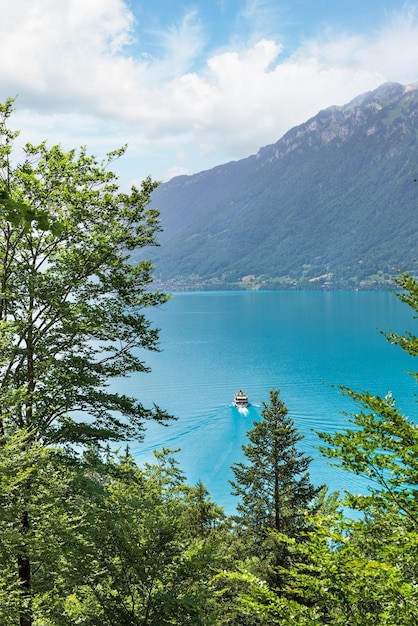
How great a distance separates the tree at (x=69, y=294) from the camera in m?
12.6

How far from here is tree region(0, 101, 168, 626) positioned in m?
12.6

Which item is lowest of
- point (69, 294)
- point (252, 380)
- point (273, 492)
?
point (252, 380)

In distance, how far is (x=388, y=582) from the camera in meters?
5.57

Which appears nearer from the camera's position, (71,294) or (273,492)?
(71,294)

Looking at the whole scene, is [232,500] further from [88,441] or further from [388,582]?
[388,582]

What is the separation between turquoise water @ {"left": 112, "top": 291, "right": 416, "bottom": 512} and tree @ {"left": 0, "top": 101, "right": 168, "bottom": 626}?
3.58 meters

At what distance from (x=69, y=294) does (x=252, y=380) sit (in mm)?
63963

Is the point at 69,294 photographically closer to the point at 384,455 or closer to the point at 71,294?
the point at 71,294

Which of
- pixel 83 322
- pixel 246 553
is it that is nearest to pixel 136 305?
pixel 83 322

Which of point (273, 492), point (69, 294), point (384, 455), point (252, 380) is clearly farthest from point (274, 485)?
point (252, 380)

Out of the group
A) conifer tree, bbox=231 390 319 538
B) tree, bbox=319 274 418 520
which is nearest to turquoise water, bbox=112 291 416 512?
conifer tree, bbox=231 390 319 538

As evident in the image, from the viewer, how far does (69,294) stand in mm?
14469

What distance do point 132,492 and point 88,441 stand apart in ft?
20.8

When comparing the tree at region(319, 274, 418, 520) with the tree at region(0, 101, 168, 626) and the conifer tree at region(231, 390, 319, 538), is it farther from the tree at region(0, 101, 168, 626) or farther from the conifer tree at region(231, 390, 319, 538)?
the conifer tree at region(231, 390, 319, 538)
